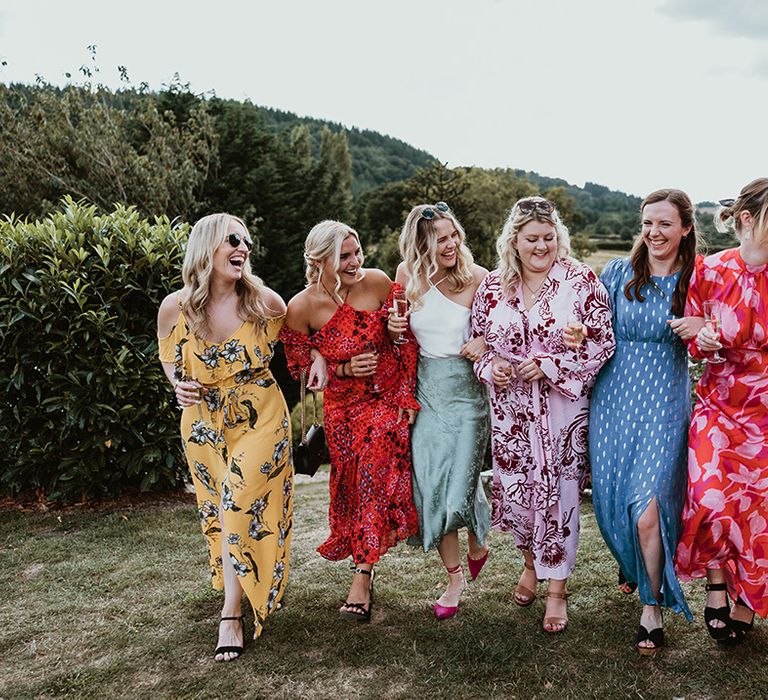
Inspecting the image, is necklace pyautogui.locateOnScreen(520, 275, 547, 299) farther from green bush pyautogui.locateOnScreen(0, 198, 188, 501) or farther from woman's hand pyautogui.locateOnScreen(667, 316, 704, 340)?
green bush pyautogui.locateOnScreen(0, 198, 188, 501)

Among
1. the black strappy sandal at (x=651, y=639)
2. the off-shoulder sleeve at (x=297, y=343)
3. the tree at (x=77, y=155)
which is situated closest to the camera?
the black strappy sandal at (x=651, y=639)

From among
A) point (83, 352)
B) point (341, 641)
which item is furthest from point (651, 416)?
point (83, 352)

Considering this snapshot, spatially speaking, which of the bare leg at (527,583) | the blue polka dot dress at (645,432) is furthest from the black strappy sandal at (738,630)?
the bare leg at (527,583)

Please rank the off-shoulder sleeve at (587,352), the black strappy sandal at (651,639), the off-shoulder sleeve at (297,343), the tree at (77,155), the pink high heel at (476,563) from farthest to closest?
the tree at (77,155), the pink high heel at (476,563), the off-shoulder sleeve at (297,343), the off-shoulder sleeve at (587,352), the black strappy sandal at (651,639)

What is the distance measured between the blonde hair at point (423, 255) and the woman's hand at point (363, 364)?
0.42 metres

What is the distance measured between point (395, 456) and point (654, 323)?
168 cm

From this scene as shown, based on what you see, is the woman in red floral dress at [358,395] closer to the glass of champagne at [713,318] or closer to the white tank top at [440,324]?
the white tank top at [440,324]

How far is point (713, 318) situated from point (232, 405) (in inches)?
103

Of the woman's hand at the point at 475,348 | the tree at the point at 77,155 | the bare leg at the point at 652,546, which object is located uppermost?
the tree at the point at 77,155

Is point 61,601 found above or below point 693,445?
below

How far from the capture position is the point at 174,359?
13.3 feet

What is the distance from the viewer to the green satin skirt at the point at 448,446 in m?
4.23

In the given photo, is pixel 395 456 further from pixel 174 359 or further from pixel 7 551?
pixel 7 551

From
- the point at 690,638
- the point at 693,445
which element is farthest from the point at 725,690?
the point at 693,445
